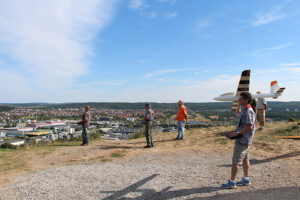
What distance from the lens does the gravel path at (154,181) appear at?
12.4 feet

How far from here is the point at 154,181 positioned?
4523 millimetres

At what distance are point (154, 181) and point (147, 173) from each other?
24.8 inches

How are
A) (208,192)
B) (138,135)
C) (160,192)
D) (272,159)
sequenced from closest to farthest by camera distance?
(208,192)
(160,192)
(272,159)
(138,135)

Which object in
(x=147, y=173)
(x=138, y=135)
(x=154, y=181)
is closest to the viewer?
(x=154, y=181)

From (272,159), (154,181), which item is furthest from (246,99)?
(272,159)

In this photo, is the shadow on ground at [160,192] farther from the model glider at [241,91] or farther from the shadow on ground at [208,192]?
the model glider at [241,91]

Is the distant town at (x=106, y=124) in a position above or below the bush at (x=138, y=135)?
below

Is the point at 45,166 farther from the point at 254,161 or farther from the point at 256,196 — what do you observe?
the point at 254,161

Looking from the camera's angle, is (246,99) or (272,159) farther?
(272,159)

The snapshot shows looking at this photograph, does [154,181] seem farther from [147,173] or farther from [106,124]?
[106,124]

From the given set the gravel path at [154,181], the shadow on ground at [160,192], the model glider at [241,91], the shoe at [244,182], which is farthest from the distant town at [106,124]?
the shoe at [244,182]

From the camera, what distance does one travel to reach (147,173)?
5.13 metres

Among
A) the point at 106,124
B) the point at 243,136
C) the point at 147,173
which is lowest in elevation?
the point at 106,124

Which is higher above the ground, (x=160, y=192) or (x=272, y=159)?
(x=272, y=159)
